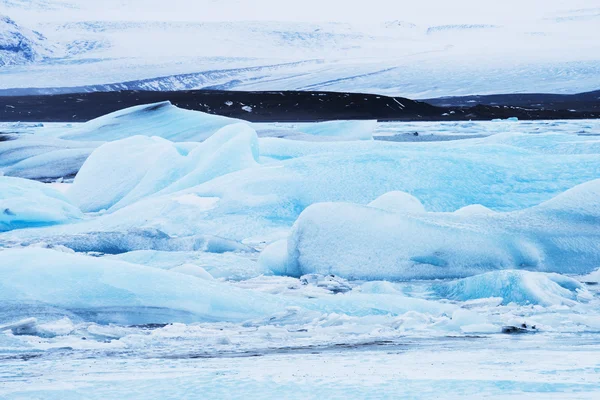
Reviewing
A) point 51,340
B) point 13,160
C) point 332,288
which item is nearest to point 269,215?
point 332,288

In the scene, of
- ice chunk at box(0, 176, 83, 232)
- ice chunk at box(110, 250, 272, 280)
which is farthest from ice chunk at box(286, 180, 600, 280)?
ice chunk at box(0, 176, 83, 232)

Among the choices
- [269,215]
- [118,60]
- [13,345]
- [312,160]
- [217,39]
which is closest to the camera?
[13,345]

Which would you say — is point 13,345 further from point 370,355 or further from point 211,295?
point 370,355

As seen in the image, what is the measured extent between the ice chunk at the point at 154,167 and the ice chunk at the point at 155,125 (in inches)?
187

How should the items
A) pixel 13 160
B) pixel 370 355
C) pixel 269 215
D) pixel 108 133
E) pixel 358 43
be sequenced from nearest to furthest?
pixel 370 355
pixel 269 215
pixel 13 160
pixel 108 133
pixel 358 43

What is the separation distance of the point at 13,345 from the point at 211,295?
833 mm

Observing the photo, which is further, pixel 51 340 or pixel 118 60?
pixel 118 60

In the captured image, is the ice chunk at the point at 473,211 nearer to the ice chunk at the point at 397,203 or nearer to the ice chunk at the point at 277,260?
the ice chunk at the point at 397,203

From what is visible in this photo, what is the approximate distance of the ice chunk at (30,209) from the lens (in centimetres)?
651

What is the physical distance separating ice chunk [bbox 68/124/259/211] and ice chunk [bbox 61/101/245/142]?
4.76 metres

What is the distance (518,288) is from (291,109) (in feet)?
70.1

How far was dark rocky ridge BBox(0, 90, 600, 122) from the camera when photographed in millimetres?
24234

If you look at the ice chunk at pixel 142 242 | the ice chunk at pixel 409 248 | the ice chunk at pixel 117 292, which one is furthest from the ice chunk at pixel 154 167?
the ice chunk at pixel 117 292

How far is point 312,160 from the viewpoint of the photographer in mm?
6992
